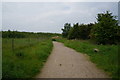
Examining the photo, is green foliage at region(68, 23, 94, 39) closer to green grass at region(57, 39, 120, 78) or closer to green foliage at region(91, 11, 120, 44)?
green foliage at region(91, 11, 120, 44)

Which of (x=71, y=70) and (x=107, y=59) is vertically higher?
(x=107, y=59)

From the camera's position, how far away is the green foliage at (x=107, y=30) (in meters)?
22.4

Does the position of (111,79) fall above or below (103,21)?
below

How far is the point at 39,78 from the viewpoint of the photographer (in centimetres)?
636

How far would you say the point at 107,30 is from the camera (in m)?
22.2

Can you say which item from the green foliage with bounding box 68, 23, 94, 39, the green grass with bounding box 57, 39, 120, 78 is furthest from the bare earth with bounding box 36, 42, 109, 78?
the green foliage with bounding box 68, 23, 94, 39

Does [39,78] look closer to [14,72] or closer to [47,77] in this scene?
[47,77]

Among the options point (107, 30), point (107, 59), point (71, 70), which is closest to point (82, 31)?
point (107, 30)

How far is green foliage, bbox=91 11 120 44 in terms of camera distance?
2236 cm

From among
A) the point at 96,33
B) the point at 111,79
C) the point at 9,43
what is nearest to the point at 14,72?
the point at 111,79

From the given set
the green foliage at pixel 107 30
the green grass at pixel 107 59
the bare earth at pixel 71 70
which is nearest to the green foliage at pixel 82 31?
the green foliage at pixel 107 30

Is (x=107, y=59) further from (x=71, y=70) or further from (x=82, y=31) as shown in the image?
(x=82, y=31)

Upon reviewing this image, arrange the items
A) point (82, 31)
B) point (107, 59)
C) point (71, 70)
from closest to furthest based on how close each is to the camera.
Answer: point (71, 70), point (107, 59), point (82, 31)

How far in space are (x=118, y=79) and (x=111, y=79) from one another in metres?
0.36
